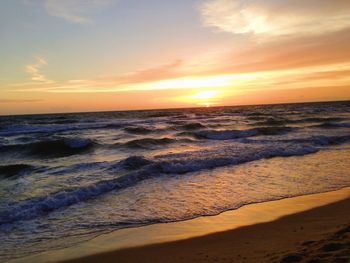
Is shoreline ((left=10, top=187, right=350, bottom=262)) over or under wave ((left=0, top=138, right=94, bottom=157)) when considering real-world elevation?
under

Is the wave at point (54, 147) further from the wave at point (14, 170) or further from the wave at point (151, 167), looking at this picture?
the wave at point (151, 167)

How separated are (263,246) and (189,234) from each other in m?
1.44

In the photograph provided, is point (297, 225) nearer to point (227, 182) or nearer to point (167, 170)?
point (227, 182)

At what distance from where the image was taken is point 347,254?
4578 mm

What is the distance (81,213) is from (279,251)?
15.1 ft

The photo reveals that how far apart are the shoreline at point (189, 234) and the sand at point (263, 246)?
0.02 metres

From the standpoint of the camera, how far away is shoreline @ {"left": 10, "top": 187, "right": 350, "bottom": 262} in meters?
5.50

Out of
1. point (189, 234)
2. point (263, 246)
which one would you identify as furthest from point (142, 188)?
point (263, 246)

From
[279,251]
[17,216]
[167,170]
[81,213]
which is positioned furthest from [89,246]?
[167,170]

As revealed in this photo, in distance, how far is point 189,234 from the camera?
6.39 meters

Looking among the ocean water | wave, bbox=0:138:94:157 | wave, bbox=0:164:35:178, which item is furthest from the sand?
wave, bbox=0:138:94:157

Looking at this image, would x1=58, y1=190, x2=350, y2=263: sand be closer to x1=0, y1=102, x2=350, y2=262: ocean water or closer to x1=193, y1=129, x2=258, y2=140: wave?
x1=0, y1=102, x2=350, y2=262: ocean water

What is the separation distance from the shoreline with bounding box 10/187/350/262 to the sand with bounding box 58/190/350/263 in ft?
0.05

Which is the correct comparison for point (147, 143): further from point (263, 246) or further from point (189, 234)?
point (263, 246)
